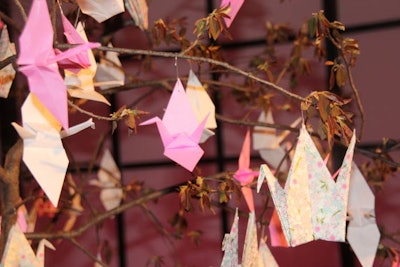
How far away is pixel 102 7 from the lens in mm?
739

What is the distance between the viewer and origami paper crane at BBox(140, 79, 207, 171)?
693 mm

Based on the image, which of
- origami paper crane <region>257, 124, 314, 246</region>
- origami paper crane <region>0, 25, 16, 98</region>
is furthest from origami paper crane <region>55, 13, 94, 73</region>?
origami paper crane <region>257, 124, 314, 246</region>

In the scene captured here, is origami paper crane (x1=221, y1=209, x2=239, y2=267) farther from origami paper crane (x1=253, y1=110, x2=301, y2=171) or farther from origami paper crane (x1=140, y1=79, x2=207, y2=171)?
origami paper crane (x1=253, y1=110, x2=301, y2=171)

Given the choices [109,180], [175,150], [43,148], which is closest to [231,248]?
[175,150]

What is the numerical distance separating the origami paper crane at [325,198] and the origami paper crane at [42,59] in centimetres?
28

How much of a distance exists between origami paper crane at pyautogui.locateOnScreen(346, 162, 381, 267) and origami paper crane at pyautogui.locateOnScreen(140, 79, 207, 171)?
0.93 ft

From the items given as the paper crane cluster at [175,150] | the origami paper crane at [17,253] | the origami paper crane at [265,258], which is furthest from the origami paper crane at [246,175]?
the origami paper crane at [17,253]

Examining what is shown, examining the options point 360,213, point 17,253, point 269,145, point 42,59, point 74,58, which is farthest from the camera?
point 269,145

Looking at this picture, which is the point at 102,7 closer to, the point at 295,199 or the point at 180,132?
the point at 180,132

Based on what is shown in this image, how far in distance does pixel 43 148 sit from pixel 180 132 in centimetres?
16

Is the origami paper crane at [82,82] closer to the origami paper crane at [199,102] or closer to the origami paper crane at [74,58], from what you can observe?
the origami paper crane at [74,58]

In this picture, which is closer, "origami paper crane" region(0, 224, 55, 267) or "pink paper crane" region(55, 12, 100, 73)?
"pink paper crane" region(55, 12, 100, 73)

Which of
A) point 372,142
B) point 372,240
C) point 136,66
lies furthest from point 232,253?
point 136,66

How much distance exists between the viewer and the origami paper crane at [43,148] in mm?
596
